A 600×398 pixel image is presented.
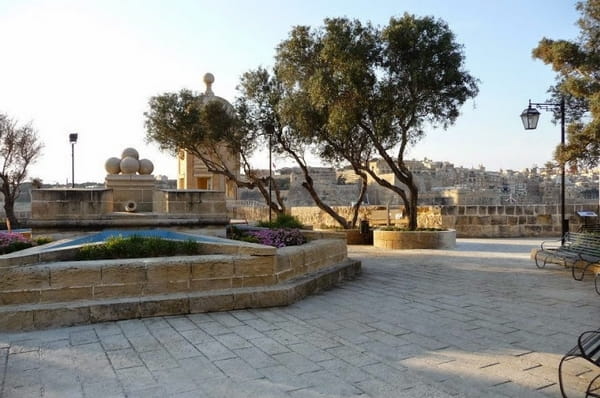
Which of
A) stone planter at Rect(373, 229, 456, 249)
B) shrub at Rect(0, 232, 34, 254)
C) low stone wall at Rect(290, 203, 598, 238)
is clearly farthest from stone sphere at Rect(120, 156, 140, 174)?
low stone wall at Rect(290, 203, 598, 238)

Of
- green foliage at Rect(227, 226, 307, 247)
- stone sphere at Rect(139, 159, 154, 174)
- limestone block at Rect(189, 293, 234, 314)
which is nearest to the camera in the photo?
limestone block at Rect(189, 293, 234, 314)

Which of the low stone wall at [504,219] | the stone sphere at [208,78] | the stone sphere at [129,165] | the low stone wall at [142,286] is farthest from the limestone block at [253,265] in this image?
the stone sphere at [208,78]

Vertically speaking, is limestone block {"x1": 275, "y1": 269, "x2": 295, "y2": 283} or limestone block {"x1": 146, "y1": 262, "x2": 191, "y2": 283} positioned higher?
limestone block {"x1": 146, "y1": 262, "x2": 191, "y2": 283}

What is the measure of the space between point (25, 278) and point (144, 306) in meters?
1.21

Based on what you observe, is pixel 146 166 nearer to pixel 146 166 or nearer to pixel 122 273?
pixel 146 166

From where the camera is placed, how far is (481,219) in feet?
56.0

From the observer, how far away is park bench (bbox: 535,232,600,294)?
7551mm

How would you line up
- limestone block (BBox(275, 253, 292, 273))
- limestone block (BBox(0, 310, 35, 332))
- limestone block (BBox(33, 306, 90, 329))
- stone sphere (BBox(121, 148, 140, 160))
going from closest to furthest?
1. limestone block (BBox(0, 310, 35, 332))
2. limestone block (BBox(33, 306, 90, 329))
3. limestone block (BBox(275, 253, 292, 273))
4. stone sphere (BBox(121, 148, 140, 160))

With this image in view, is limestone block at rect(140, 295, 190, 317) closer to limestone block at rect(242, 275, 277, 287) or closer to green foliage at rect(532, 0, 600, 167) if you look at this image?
limestone block at rect(242, 275, 277, 287)

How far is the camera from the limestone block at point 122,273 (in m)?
5.14

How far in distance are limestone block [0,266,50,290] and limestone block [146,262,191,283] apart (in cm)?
102

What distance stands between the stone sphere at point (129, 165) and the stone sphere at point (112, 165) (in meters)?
0.22

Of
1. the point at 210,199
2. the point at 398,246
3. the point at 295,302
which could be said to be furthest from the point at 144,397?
the point at 398,246

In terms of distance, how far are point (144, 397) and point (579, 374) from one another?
9.83ft
